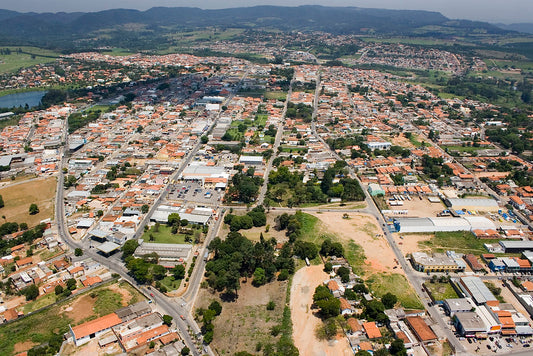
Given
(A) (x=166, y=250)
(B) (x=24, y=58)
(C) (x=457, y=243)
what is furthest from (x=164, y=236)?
(B) (x=24, y=58)

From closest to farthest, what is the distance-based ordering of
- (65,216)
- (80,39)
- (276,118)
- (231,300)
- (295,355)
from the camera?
(295,355) < (231,300) < (65,216) < (276,118) < (80,39)

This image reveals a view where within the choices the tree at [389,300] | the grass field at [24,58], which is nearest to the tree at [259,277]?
the tree at [389,300]

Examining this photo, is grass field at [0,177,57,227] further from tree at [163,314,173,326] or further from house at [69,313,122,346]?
tree at [163,314,173,326]

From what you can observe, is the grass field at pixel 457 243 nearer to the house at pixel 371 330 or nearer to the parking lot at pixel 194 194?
the house at pixel 371 330

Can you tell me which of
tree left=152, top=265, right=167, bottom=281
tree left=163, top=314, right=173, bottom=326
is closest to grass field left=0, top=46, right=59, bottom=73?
tree left=152, top=265, right=167, bottom=281

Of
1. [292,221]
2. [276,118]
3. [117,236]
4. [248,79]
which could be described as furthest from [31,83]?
[292,221]

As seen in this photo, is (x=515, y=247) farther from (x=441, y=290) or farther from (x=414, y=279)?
(x=414, y=279)

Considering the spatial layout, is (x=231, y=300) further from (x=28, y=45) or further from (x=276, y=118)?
(x=28, y=45)
